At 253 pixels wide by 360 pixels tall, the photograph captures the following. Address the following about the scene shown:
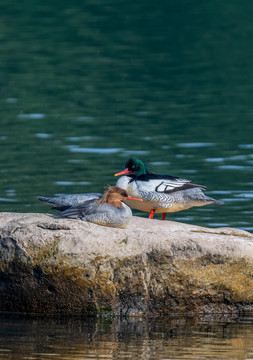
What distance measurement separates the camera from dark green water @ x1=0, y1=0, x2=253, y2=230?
667 inches

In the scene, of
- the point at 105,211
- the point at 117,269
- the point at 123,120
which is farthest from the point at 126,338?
the point at 123,120

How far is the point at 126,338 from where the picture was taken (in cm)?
789

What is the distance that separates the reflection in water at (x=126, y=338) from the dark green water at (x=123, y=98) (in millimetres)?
5475

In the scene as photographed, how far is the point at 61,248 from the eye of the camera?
871 cm

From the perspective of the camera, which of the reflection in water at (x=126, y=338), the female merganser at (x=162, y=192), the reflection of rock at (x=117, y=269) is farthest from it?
the female merganser at (x=162, y=192)

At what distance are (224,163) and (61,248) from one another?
32.5ft

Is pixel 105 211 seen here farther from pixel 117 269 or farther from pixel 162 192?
pixel 162 192

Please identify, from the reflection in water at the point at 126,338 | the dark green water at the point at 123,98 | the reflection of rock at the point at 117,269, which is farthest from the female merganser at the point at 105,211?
the dark green water at the point at 123,98

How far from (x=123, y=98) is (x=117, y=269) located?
1799 cm

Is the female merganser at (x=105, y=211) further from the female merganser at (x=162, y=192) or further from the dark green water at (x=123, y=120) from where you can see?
the female merganser at (x=162, y=192)

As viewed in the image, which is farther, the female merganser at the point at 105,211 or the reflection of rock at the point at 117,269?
the female merganser at the point at 105,211

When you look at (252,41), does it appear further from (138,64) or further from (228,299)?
(228,299)

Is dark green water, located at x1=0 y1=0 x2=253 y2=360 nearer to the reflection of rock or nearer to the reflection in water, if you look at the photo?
the reflection in water

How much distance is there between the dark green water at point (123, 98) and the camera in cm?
1695
